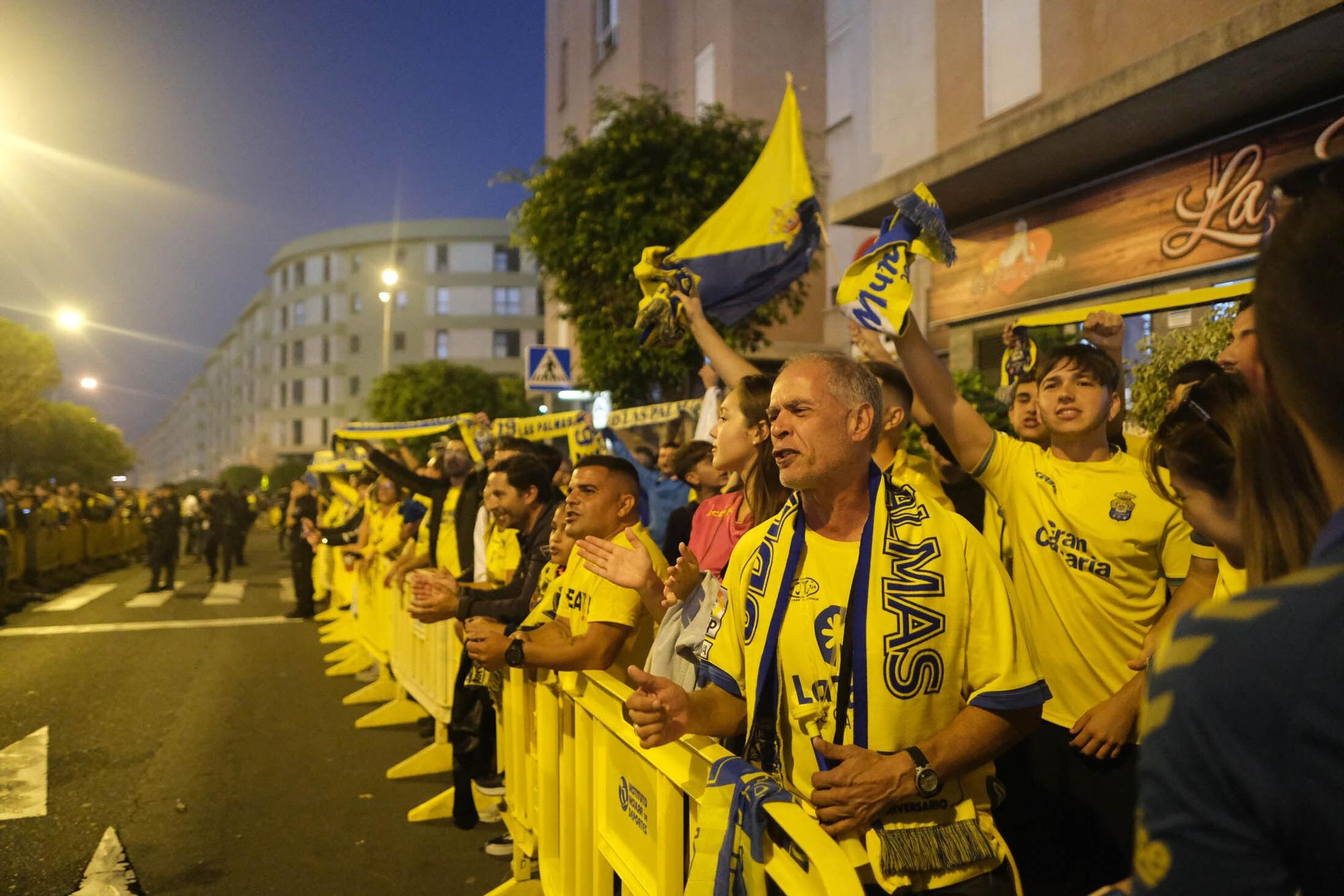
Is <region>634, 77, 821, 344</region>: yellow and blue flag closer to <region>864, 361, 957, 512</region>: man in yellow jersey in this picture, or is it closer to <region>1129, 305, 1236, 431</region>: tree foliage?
<region>1129, 305, 1236, 431</region>: tree foliage

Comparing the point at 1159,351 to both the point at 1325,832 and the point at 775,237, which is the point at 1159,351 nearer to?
the point at 775,237

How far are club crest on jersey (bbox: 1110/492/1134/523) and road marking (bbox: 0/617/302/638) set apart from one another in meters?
12.9

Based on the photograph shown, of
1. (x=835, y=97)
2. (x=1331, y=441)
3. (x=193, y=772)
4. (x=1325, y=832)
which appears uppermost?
(x=835, y=97)

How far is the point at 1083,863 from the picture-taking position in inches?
105

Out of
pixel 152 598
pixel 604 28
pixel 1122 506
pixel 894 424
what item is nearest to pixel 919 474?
pixel 894 424

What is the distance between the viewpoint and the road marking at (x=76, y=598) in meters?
14.7

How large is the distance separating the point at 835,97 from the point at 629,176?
22.4 ft

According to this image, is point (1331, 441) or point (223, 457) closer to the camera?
point (1331, 441)

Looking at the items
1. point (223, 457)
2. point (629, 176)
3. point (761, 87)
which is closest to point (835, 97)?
point (761, 87)

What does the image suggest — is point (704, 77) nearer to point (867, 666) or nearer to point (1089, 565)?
point (1089, 565)

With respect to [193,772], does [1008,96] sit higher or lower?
higher

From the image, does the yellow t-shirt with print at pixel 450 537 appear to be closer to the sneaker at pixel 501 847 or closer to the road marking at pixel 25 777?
the sneaker at pixel 501 847

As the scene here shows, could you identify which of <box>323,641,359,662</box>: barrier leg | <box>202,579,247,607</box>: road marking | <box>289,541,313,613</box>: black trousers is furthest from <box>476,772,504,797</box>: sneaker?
<box>202,579,247,607</box>: road marking

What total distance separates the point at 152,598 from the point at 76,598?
1.52m
